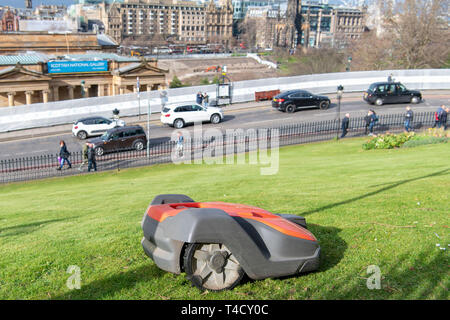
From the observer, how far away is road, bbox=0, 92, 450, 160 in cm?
2831

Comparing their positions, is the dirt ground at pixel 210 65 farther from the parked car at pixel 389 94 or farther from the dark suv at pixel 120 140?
the dark suv at pixel 120 140

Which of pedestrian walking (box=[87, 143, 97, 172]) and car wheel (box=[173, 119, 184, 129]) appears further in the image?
car wheel (box=[173, 119, 184, 129])

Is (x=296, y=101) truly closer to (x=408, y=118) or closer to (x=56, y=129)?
(x=408, y=118)

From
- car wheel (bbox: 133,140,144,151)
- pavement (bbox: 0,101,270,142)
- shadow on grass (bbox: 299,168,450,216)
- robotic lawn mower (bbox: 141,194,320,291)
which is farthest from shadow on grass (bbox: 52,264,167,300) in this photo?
pavement (bbox: 0,101,270,142)

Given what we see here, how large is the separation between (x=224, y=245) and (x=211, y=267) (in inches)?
12.9

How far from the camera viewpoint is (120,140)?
2595cm

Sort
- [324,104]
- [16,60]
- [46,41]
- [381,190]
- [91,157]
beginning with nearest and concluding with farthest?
[381,190] < [91,157] < [324,104] < [16,60] < [46,41]

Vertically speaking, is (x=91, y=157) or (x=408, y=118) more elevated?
(x=408, y=118)

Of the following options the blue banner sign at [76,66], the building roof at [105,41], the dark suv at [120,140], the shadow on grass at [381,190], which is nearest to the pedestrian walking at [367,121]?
the shadow on grass at [381,190]

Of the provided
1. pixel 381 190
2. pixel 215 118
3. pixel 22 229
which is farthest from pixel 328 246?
pixel 215 118

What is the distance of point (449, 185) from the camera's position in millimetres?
11328

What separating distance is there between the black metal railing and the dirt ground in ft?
286

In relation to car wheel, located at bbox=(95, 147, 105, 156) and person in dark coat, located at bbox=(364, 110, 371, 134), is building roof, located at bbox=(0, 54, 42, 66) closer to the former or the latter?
car wheel, located at bbox=(95, 147, 105, 156)
